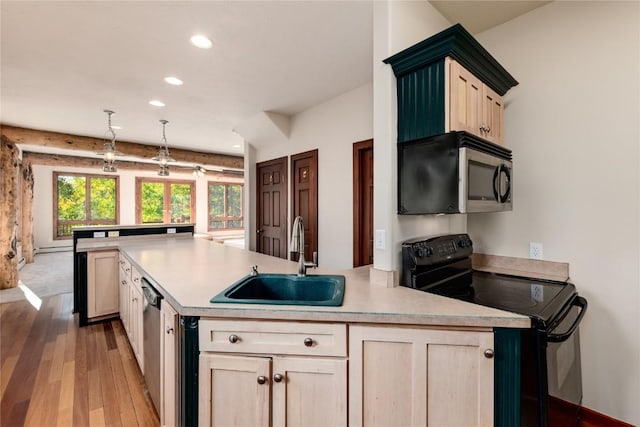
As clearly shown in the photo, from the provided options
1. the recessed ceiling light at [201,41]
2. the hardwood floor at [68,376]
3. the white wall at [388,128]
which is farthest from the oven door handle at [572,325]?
the recessed ceiling light at [201,41]

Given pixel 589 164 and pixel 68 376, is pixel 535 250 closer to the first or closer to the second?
pixel 589 164

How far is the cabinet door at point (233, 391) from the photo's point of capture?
4.16 feet

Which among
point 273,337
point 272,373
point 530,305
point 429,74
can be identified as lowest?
point 272,373

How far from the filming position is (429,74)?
5.04 feet

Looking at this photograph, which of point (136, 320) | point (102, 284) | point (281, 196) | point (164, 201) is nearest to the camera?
point (136, 320)

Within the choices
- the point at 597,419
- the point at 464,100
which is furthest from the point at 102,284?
the point at 597,419

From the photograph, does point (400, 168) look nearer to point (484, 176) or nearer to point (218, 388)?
point (484, 176)

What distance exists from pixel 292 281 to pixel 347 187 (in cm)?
170

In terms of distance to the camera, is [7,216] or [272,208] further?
[7,216]

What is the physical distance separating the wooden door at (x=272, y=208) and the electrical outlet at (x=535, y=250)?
2.83 meters

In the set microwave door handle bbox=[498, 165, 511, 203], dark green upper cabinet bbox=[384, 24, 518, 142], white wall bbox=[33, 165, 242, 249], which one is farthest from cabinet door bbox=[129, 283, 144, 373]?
white wall bbox=[33, 165, 242, 249]

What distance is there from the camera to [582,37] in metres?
1.81

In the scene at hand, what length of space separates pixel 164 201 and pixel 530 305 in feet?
34.5

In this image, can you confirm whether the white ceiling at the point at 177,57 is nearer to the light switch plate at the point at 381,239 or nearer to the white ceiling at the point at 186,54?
the white ceiling at the point at 186,54
